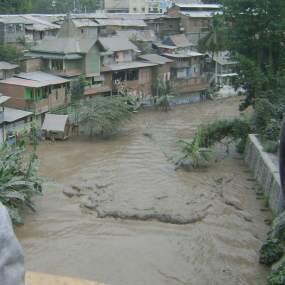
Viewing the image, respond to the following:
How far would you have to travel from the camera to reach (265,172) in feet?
63.5

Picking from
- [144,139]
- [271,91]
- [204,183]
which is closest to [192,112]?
[144,139]

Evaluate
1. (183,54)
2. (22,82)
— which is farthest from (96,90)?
(183,54)

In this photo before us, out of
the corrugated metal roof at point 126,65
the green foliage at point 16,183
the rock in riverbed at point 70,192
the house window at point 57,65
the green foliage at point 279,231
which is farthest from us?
the corrugated metal roof at point 126,65

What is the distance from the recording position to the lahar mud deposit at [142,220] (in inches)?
519

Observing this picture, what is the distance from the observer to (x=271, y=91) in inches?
954

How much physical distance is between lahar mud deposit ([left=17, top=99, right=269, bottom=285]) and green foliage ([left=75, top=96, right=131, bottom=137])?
1658 mm

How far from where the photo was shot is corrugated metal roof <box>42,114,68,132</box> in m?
27.4

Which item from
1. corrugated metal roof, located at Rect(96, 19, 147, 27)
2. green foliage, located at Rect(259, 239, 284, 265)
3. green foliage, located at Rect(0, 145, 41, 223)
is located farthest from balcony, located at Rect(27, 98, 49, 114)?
corrugated metal roof, located at Rect(96, 19, 147, 27)

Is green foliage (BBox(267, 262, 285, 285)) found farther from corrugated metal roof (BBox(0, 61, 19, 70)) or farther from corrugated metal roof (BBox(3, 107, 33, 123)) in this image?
corrugated metal roof (BBox(0, 61, 19, 70))

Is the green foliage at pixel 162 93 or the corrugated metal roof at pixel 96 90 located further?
the green foliage at pixel 162 93

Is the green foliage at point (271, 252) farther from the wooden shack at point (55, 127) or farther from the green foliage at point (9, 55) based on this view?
the green foliage at point (9, 55)

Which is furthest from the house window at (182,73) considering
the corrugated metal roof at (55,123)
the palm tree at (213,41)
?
the corrugated metal roof at (55,123)

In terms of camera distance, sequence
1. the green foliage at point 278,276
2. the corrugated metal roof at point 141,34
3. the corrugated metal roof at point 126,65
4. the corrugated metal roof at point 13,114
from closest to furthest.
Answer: the green foliage at point 278,276, the corrugated metal roof at point 13,114, the corrugated metal roof at point 126,65, the corrugated metal roof at point 141,34

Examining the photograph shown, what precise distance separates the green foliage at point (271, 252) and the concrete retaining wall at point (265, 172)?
159cm
